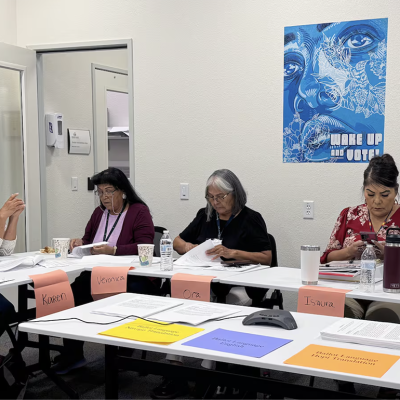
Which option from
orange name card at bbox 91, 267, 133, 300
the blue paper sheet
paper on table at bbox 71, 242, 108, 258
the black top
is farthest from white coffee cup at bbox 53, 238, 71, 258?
the blue paper sheet

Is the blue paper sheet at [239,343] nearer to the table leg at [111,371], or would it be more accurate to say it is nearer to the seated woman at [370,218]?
the table leg at [111,371]

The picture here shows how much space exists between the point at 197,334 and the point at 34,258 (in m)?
1.67

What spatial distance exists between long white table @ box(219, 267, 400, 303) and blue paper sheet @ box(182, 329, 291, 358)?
74cm

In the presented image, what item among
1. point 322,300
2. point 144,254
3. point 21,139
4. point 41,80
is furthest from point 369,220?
point 41,80

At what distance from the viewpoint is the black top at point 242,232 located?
3.43 metres

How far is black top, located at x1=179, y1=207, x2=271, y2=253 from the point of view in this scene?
3428 mm

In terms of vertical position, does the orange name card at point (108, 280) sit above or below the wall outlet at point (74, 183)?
below

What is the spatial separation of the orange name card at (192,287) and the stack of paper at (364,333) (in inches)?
34.0

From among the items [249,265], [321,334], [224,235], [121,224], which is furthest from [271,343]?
[121,224]

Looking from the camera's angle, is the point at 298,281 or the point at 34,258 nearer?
the point at 298,281

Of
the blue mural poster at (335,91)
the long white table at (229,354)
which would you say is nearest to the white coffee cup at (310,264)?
the long white table at (229,354)

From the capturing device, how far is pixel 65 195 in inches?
197

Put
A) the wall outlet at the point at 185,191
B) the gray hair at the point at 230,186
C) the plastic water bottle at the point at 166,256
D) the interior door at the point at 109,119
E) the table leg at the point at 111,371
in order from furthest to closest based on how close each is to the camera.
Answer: the interior door at the point at 109,119
the wall outlet at the point at 185,191
the gray hair at the point at 230,186
the plastic water bottle at the point at 166,256
the table leg at the point at 111,371

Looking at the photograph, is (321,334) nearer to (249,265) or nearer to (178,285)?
(178,285)
